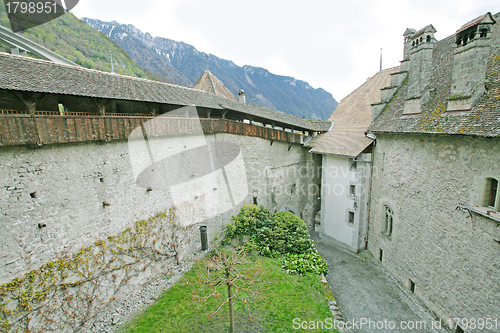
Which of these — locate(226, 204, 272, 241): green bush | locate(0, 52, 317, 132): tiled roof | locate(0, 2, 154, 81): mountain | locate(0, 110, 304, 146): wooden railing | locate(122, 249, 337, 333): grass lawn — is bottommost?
locate(122, 249, 337, 333): grass lawn

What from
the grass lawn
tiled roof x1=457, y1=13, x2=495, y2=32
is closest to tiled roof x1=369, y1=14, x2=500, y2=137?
tiled roof x1=457, y1=13, x2=495, y2=32

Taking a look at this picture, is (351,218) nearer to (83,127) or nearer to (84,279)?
(84,279)

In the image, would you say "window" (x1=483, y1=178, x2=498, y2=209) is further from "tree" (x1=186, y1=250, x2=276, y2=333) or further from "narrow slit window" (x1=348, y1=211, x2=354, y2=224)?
"narrow slit window" (x1=348, y1=211, x2=354, y2=224)

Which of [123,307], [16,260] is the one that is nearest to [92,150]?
[16,260]

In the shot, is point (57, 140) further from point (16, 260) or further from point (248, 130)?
point (248, 130)

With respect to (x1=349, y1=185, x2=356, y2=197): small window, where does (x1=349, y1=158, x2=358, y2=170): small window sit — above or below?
above

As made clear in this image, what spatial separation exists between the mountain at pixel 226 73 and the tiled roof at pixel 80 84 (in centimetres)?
6951

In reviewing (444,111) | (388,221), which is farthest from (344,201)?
(444,111)

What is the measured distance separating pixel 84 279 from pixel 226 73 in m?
99.7

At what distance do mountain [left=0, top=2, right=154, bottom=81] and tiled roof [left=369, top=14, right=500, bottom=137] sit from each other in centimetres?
3536

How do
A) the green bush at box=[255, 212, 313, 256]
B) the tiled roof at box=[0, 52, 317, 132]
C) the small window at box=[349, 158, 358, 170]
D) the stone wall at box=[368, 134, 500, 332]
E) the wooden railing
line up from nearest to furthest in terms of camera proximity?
the wooden railing, the tiled roof at box=[0, 52, 317, 132], the stone wall at box=[368, 134, 500, 332], the green bush at box=[255, 212, 313, 256], the small window at box=[349, 158, 358, 170]

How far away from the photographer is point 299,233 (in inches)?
447

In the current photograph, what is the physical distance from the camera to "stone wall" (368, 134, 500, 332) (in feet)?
A: 21.4

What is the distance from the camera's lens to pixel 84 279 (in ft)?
23.6
